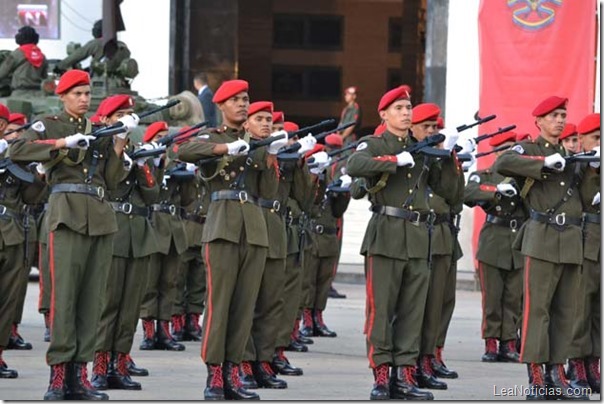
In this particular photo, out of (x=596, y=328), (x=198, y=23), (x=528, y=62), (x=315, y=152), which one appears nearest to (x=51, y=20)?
(x=198, y=23)

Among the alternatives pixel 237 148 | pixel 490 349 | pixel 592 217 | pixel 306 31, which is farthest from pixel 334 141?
pixel 306 31

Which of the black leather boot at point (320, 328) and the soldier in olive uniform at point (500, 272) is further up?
the soldier in olive uniform at point (500, 272)

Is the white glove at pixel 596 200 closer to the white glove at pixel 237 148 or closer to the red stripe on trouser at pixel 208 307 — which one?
the white glove at pixel 237 148

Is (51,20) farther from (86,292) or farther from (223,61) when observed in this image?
(86,292)

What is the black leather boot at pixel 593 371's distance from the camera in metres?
13.4

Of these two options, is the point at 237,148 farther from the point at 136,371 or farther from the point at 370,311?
the point at 136,371

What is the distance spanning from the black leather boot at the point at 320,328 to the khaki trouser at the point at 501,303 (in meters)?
2.00

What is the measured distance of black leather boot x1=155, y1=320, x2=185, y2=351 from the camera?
15.5 m

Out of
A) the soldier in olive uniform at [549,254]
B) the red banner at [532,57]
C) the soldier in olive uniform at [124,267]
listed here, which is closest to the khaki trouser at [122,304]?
the soldier in olive uniform at [124,267]

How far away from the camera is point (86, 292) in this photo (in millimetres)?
11898

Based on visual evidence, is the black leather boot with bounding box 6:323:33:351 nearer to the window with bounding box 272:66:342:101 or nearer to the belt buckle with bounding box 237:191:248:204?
the belt buckle with bounding box 237:191:248:204

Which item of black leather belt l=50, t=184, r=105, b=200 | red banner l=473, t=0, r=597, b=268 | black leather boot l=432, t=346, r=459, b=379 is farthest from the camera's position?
red banner l=473, t=0, r=597, b=268

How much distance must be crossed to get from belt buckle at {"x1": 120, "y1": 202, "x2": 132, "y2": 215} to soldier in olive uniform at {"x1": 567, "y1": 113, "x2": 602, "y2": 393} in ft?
10.8

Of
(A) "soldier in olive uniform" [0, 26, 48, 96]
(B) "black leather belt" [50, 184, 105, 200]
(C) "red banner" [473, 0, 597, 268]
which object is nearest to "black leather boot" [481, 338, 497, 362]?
(B) "black leather belt" [50, 184, 105, 200]
